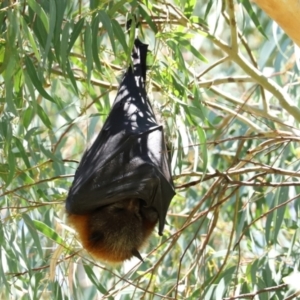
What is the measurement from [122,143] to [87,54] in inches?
25.4

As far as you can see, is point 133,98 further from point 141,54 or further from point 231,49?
point 231,49

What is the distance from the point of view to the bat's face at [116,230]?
371cm

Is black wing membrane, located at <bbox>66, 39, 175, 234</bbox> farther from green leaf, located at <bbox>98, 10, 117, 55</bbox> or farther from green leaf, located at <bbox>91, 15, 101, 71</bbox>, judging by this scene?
green leaf, located at <bbox>98, 10, 117, 55</bbox>

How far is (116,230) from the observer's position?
3.75 m

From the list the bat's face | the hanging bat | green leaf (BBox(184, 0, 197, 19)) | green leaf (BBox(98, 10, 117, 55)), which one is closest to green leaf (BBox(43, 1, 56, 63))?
green leaf (BBox(98, 10, 117, 55))

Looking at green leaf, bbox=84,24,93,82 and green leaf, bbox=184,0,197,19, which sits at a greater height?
green leaf, bbox=184,0,197,19

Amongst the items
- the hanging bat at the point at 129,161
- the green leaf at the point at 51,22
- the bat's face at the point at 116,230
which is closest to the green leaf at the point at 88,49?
the green leaf at the point at 51,22

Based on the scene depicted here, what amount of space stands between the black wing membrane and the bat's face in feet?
0.60

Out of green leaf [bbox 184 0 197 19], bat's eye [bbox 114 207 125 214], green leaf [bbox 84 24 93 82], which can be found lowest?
bat's eye [bbox 114 207 125 214]

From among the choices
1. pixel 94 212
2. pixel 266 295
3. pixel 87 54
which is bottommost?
pixel 266 295

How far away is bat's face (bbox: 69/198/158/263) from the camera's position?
12.2ft

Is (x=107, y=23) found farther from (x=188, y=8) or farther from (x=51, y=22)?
(x=188, y=8)

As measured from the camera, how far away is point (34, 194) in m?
3.77

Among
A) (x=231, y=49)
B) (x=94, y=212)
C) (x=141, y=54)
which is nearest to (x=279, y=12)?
(x=141, y=54)
